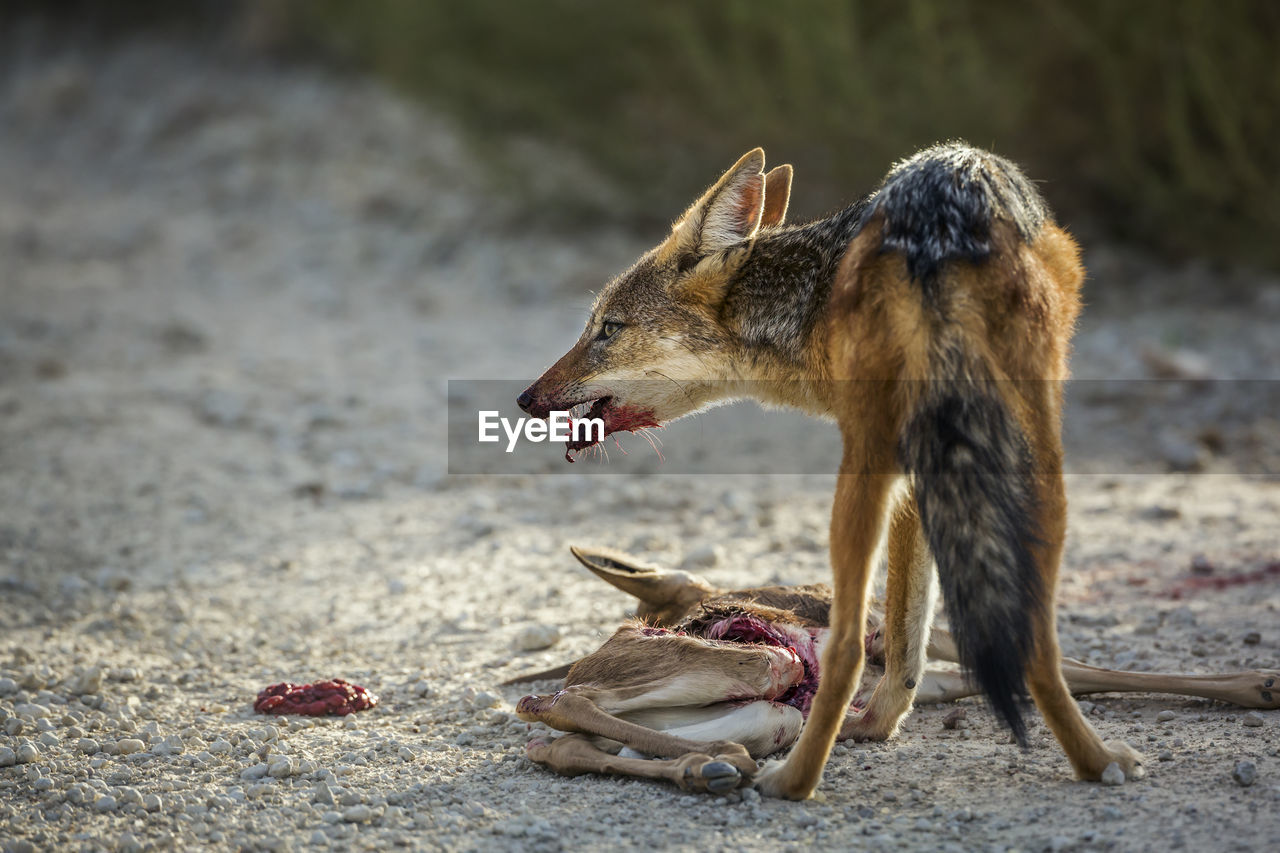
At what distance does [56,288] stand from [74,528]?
21.2 feet

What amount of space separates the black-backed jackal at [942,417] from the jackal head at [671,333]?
27 centimetres

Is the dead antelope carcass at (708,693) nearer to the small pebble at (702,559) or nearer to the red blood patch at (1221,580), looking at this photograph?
the red blood patch at (1221,580)

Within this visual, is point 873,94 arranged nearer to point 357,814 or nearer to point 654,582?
point 654,582

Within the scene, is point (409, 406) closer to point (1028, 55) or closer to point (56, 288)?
point (56, 288)

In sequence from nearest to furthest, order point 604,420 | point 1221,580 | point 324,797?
point 324,797 < point 604,420 < point 1221,580

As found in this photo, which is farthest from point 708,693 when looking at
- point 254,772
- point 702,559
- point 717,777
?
point 702,559

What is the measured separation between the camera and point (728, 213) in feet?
→ 13.7

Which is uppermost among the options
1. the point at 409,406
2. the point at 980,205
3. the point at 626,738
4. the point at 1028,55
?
the point at 1028,55

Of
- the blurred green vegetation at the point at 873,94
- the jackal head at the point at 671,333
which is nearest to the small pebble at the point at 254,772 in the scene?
the jackal head at the point at 671,333

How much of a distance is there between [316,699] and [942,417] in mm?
2595

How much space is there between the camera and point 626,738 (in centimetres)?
362

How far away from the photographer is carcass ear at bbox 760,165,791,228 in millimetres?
4488

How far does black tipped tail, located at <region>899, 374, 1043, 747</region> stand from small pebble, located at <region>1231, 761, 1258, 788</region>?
77 cm

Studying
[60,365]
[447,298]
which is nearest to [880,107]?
[447,298]
